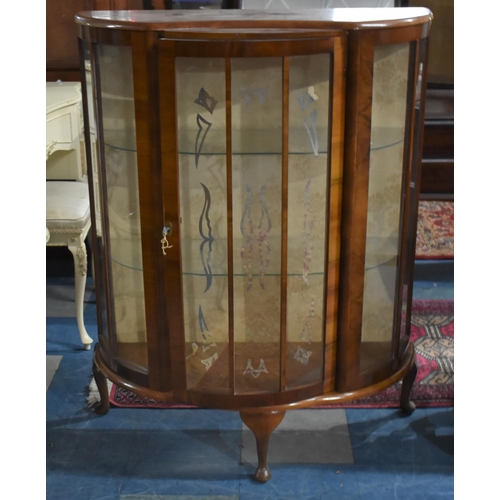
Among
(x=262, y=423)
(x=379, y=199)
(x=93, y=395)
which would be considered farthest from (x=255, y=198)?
(x=93, y=395)

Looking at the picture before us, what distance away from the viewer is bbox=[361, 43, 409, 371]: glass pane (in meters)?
1.32

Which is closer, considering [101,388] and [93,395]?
[101,388]

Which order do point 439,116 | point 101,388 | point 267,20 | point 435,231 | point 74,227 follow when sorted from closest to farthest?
point 267,20 < point 101,388 < point 74,227 < point 439,116 < point 435,231

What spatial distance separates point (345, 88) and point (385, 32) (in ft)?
0.39

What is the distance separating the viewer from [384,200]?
143 cm

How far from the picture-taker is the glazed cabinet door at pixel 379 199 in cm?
129

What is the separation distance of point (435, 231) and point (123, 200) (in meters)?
1.73

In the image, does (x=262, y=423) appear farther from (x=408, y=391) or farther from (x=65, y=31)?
(x=65, y=31)

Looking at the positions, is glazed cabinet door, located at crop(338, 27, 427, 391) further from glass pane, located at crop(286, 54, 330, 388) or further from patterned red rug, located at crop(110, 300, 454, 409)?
patterned red rug, located at crop(110, 300, 454, 409)

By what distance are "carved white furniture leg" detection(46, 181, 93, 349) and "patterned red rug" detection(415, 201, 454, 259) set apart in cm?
126

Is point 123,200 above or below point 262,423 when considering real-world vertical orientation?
above

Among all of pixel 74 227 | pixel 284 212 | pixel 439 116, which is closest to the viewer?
pixel 284 212

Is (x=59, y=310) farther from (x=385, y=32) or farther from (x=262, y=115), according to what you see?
(x=385, y=32)

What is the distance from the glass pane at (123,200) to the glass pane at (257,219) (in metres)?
0.20
